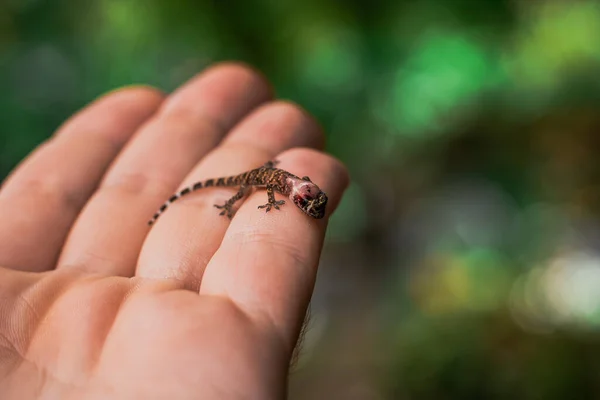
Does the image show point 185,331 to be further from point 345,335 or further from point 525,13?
point 525,13

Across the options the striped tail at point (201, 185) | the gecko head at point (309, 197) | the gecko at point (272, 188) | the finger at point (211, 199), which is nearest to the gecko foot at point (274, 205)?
the gecko at point (272, 188)

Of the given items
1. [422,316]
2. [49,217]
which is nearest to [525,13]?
[422,316]

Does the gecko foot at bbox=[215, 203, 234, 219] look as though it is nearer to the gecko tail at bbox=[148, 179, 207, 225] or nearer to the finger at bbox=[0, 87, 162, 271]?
the gecko tail at bbox=[148, 179, 207, 225]

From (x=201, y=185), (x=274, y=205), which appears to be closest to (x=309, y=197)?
(x=274, y=205)

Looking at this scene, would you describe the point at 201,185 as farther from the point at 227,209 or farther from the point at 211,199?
the point at 227,209

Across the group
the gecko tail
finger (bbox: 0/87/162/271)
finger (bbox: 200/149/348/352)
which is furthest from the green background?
finger (bbox: 200/149/348/352)
